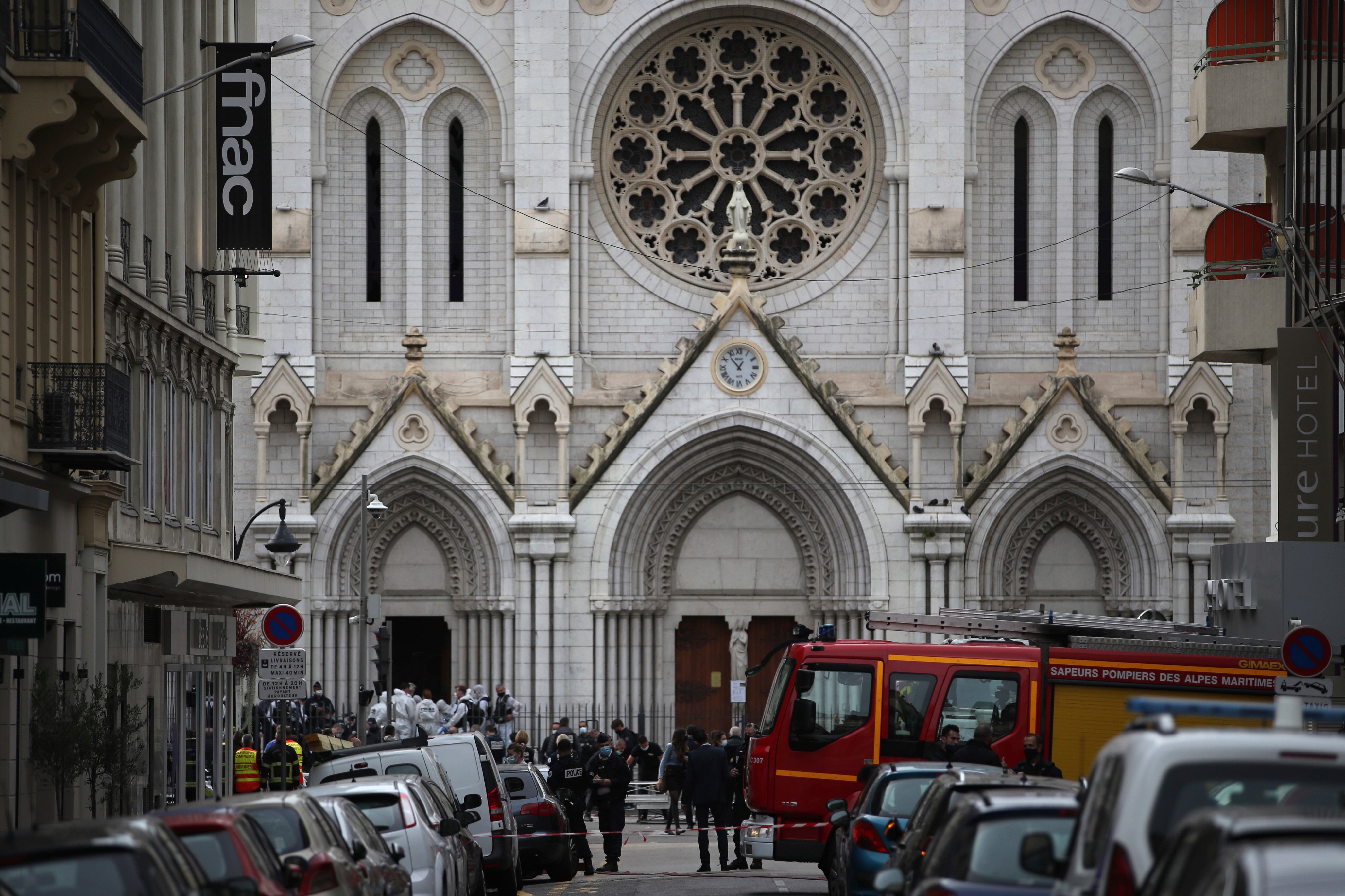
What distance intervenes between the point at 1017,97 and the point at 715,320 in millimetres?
7889

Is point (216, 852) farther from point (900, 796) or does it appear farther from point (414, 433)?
point (414, 433)

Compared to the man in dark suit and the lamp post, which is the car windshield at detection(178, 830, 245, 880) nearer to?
the man in dark suit

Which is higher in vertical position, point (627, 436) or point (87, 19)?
point (87, 19)

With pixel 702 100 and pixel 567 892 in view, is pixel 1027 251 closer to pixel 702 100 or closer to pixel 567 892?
pixel 702 100

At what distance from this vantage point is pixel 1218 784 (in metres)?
7.36

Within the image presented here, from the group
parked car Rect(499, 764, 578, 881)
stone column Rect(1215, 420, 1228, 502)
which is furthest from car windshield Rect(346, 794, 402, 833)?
stone column Rect(1215, 420, 1228, 502)

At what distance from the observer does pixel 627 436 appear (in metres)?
36.8

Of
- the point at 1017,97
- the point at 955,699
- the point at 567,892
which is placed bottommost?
the point at 567,892

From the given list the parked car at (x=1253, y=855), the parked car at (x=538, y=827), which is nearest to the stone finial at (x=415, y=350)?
the parked car at (x=538, y=827)

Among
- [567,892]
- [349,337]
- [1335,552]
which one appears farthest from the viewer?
[349,337]

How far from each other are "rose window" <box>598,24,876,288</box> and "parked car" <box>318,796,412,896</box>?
88.9 feet

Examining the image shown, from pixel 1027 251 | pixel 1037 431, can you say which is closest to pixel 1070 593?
pixel 1037 431

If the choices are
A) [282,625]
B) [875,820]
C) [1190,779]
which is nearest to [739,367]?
[282,625]

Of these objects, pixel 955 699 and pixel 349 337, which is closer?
pixel 955 699
